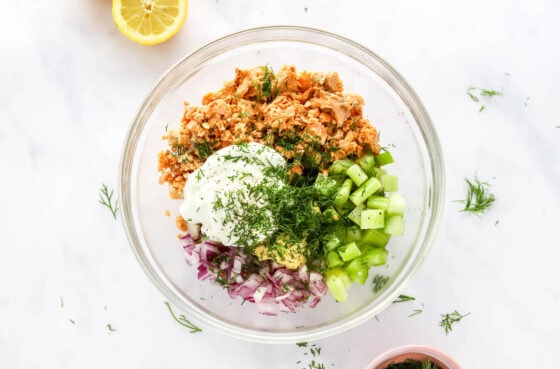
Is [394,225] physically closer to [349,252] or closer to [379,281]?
[349,252]

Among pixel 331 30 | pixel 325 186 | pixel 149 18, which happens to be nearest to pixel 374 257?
pixel 325 186

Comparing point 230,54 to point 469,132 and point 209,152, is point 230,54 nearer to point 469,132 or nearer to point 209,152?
point 209,152

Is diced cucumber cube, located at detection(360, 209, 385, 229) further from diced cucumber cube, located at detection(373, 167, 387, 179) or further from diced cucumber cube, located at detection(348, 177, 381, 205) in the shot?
diced cucumber cube, located at detection(373, 167, 387, 179)

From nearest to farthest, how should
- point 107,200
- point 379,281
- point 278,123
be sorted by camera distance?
point 278,123 → point 379,281 → point 107,200

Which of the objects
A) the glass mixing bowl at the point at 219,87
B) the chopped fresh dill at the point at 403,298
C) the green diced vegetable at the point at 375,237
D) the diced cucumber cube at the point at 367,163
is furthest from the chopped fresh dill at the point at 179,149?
the chopped fresh dill at the point at 403,298

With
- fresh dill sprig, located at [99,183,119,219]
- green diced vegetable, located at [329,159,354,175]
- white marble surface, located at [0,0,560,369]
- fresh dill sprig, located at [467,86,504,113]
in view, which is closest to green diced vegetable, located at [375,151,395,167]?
green diced vegetable, located at [329,159,354,175]

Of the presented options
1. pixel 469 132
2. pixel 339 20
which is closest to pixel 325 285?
pixel 469 132
